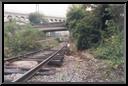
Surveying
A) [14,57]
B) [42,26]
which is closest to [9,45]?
[14,57]

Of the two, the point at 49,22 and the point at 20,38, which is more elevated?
the point at 49,22

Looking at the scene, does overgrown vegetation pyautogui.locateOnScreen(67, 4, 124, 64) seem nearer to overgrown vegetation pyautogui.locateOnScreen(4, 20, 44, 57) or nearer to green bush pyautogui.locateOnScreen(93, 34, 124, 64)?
green bush pyautogui.locateOnScreen(93, 34, 124, 64)

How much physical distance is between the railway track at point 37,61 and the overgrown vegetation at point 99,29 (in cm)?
35

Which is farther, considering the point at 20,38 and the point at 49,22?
the point at 49,22

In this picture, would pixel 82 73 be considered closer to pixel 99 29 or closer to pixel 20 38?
pixel 99 29

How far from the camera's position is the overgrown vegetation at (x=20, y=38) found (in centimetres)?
518

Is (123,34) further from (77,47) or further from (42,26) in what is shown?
(42,26)

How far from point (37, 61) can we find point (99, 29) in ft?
3.70

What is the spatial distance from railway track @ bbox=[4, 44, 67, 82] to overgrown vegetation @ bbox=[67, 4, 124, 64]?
13.7 inches

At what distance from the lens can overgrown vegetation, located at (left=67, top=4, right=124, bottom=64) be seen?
5160mm

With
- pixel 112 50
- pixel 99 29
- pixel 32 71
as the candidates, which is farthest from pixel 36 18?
pixel 112 50

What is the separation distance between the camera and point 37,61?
17.3ft

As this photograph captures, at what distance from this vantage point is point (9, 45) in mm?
5195

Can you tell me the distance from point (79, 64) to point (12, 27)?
122 centimetres
